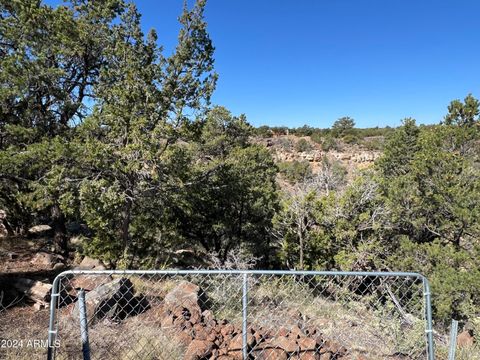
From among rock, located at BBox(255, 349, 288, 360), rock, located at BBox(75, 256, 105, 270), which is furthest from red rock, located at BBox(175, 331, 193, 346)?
rock, located at BBox(75, 256, 105, 270)

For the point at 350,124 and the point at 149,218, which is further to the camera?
the point at 350,124

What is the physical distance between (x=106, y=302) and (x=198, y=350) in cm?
250

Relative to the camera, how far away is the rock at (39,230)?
525 inches

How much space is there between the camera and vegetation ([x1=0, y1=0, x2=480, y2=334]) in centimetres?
837

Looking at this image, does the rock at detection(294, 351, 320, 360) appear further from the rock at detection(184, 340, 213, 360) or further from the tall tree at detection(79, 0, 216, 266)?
the tall tree at detection(79, 0, 216, 266)

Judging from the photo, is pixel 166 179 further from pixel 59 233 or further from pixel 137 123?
pixel 59 233

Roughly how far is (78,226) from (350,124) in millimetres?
57828

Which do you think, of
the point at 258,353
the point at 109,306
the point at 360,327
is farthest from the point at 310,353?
the point at 109,306

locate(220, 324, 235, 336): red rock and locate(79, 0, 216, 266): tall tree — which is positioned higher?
locate(79, 0, 216, 266): tall tree

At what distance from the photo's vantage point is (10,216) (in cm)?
1278

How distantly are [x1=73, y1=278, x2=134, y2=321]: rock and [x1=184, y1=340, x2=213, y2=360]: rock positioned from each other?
178cm

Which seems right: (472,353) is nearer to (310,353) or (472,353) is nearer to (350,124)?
(310,353)

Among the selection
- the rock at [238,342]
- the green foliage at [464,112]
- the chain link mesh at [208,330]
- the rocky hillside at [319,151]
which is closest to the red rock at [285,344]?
the chain link mesh at [208,330]

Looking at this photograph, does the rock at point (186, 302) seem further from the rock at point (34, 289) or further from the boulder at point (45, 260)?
the boulder at point (45, 260)
